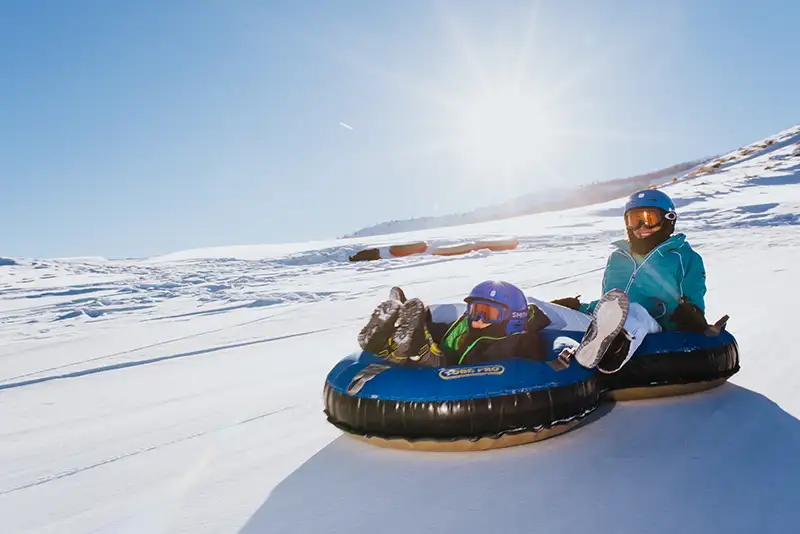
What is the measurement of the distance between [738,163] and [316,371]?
38843 mm

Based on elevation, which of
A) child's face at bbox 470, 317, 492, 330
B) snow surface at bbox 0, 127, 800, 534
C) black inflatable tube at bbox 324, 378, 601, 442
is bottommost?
snow surface at bbox 0, 127, 800, 534

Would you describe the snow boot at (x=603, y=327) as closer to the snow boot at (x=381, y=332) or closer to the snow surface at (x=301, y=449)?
the snow surface at (x=301, y=449)

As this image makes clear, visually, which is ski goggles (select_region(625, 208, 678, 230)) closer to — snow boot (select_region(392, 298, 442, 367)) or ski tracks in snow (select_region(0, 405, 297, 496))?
snow boot (select_region(392, 298, 442, 367))

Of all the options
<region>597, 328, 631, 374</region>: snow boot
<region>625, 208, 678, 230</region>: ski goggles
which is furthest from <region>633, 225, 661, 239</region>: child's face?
<region>597, 328, 631, 374</region>: snow boot

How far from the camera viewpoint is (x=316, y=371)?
595 centimetres

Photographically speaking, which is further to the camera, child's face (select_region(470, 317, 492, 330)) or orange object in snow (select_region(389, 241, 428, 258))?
orange object in snow (select_region(389, 241, 428, 258))

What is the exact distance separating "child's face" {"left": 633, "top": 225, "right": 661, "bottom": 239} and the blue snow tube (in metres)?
1.57

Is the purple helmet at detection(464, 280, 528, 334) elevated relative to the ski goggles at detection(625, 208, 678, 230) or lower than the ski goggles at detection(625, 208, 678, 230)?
lower

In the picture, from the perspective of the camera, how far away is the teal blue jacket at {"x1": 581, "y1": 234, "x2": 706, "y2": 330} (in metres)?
4.57

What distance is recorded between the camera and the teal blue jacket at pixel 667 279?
15.0 feet

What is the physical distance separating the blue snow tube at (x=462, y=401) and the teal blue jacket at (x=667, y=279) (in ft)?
3.92

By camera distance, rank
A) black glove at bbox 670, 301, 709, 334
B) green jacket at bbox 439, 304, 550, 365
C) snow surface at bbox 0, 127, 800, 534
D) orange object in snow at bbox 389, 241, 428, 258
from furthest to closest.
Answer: orange object in snow at bbox 389, 241, 428, 258 → black glove at bbox 670, 301, 709, 334 → green jacket at bbox 439, 304, 550, 365 → snow surface at bbox 0, 127, 800, 534

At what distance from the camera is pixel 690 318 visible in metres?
4.25

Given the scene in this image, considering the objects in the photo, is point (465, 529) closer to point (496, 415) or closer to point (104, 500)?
point (496, 415)
